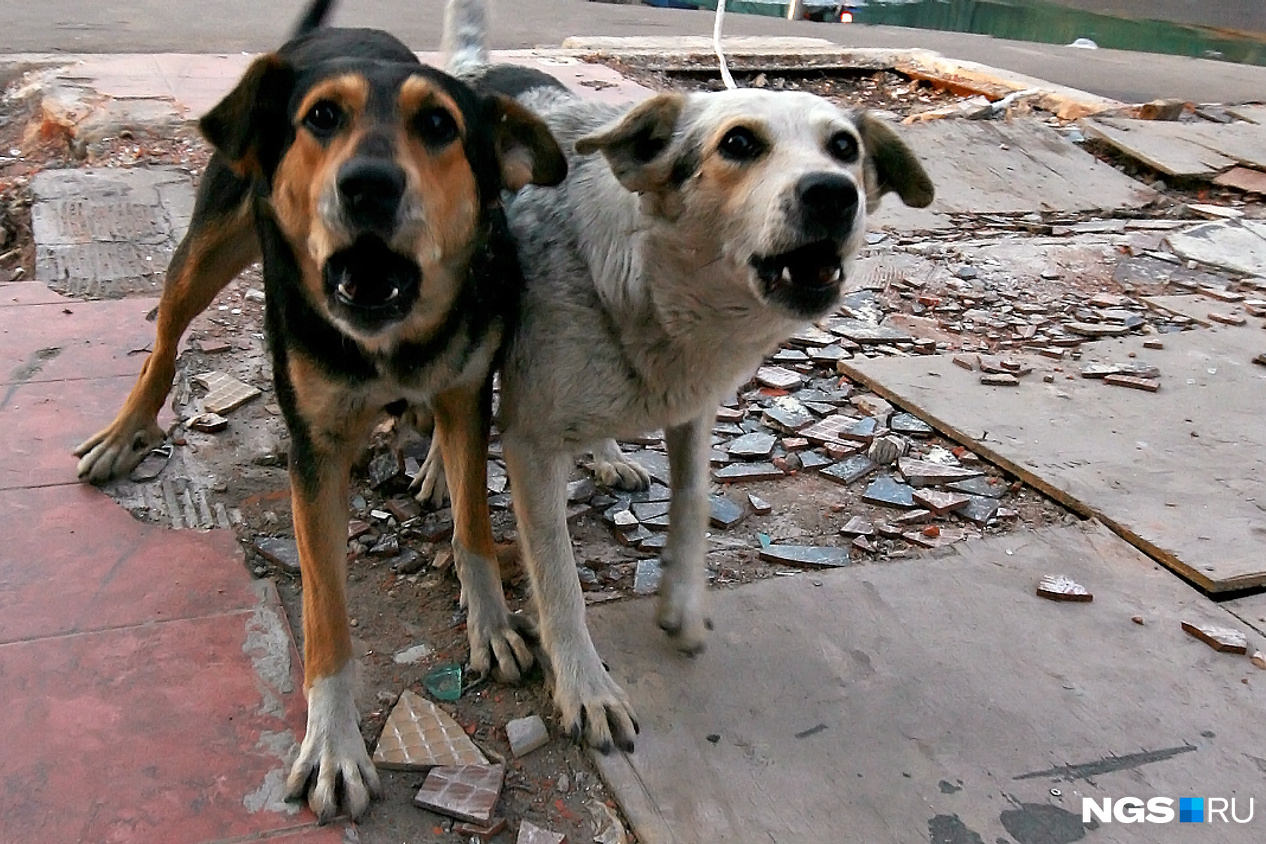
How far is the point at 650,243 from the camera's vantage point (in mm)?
2332

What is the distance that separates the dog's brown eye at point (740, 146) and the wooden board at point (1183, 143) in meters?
5.29

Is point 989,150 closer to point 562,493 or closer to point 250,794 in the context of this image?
point 562,493

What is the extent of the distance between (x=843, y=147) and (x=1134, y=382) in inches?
83.5

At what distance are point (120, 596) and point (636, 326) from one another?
55.2 inches

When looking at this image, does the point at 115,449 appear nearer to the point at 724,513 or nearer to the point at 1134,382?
the point at 724,513

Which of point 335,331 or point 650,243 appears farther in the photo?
point 650,243

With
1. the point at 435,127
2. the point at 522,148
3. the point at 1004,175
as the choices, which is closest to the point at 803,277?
the point at 522,148

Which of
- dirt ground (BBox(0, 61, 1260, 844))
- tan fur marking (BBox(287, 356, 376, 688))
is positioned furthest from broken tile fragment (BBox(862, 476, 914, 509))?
tan fur marking (BBox(287, 356, 376, 688))

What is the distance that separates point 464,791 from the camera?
205cm

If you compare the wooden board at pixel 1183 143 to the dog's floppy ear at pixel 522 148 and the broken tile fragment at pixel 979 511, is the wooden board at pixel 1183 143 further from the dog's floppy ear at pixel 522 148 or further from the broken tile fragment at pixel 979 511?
the dog's floppy ear at pixel 522 148

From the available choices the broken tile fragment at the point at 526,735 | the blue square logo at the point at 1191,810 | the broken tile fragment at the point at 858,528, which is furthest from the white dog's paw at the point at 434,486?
the blue square logo at the point at 1191,810

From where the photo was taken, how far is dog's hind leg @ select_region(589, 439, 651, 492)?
325 centimetres

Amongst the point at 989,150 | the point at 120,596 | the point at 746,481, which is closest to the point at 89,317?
the point at 120,596

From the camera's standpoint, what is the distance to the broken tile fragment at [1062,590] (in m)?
2.69
